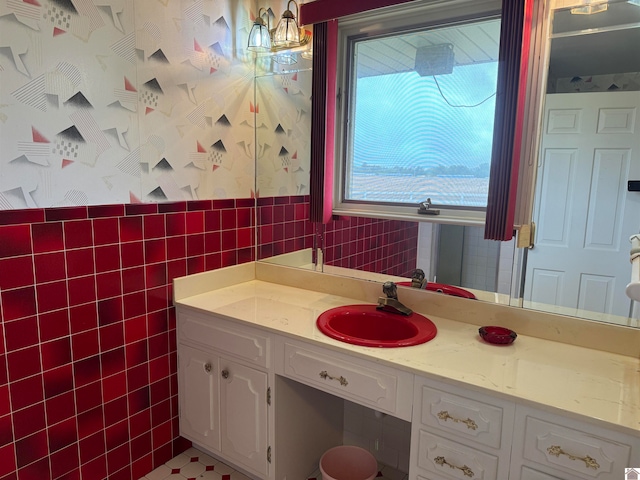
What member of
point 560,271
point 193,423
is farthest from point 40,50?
point 560,271

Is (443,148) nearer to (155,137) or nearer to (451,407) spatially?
(451,407)

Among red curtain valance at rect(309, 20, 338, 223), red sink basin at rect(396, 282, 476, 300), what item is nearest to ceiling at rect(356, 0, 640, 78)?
red curtain valance at rect(309, 20, 338, 223)

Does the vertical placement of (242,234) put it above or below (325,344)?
above

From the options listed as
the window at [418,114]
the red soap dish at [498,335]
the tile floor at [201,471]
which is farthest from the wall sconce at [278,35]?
the tile floor at [201,471]

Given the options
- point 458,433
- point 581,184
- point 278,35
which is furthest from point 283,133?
point 458,433

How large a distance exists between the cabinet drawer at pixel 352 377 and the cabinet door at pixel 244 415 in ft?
0.65

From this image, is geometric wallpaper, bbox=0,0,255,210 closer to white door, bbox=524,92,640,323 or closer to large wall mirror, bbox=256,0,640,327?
large wall mirror, bbox=256,0,640,327

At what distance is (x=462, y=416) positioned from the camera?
126 cm

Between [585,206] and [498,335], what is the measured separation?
0.58 meters

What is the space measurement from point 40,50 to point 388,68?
1342mm

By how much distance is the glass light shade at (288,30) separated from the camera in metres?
2.02

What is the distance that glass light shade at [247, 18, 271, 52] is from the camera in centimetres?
212

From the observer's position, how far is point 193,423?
1992 mm

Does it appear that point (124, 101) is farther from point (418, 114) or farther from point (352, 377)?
point (352, 377)
